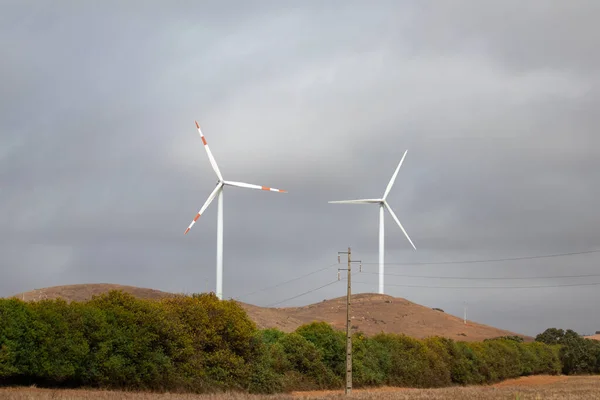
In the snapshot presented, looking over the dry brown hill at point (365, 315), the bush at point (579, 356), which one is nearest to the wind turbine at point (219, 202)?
the dry brown hill at point (365, 315)

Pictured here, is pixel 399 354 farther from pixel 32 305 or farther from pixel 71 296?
pixel 71 296

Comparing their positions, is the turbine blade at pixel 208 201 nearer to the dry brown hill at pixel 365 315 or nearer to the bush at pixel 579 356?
the dry brown hill at pixel 365 315

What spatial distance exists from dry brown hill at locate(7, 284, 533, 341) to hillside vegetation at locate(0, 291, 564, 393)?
5277 centimetres

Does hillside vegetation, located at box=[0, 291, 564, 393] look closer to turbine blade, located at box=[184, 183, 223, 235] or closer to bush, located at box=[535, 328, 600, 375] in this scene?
turbine blade, located at box=[184, 183, 223, 235]

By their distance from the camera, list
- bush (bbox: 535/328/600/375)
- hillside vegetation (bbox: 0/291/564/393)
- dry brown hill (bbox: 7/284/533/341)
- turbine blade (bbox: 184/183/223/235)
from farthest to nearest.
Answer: dry brown hill (bbox: 7/284/533/341) < bush (bbox: 535/328/600/375) < turbine blade (bbox: 184/183/223/235) < hillside vegetation (bbox: 0/291/564/393)

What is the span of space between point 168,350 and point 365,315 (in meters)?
107

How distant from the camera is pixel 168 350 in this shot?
61656 mm

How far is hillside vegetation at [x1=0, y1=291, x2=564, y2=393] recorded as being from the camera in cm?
5284

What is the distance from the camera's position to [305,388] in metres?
78.8

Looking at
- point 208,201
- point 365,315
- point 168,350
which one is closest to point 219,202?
point 208,201

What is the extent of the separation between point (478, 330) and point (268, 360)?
387 ft

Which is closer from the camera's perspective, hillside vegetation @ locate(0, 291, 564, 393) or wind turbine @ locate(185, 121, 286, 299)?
hillside vegetation @ locate(0, 291, 564, 393)

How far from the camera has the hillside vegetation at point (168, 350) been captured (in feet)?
173

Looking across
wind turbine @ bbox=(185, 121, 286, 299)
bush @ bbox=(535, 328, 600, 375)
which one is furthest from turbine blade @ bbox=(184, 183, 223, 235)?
bush @ bbox=(535, 328, 600, 375)
